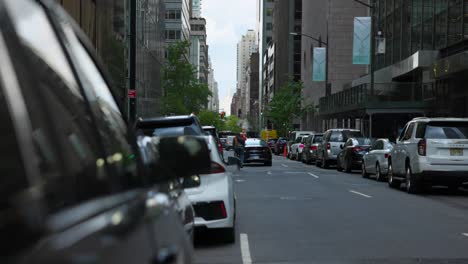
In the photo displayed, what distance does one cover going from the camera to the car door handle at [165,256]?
2143mm

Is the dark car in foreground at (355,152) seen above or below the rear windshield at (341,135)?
below

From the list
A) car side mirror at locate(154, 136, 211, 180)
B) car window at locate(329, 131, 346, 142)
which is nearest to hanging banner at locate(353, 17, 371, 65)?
car window at locate(329, 131, 346, 142)

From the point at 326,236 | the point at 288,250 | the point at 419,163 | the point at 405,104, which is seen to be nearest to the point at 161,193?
the point at 288,250

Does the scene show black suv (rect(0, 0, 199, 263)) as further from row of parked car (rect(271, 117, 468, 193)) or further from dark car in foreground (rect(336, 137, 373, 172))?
dark car in foreground (rect(336, 137, 373, 172))

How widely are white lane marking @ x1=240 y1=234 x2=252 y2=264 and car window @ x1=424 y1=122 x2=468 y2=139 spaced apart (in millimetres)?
9378

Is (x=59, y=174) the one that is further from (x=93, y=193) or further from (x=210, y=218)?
(x=210, y=218)

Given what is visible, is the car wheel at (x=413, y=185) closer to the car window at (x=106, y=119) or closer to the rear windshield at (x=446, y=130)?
the rear windshield at (x=446, y=130)

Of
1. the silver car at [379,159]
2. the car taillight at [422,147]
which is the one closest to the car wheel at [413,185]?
the car taillight at [422,147]

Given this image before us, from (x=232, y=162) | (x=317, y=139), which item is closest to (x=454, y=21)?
(x=317, y=139)

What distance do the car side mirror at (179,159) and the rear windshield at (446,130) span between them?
16.2 metres

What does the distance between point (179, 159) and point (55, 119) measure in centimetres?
89

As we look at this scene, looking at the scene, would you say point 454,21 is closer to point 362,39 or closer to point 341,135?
point 362,39

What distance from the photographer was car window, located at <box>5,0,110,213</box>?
1.76 meters

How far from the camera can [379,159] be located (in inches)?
949
